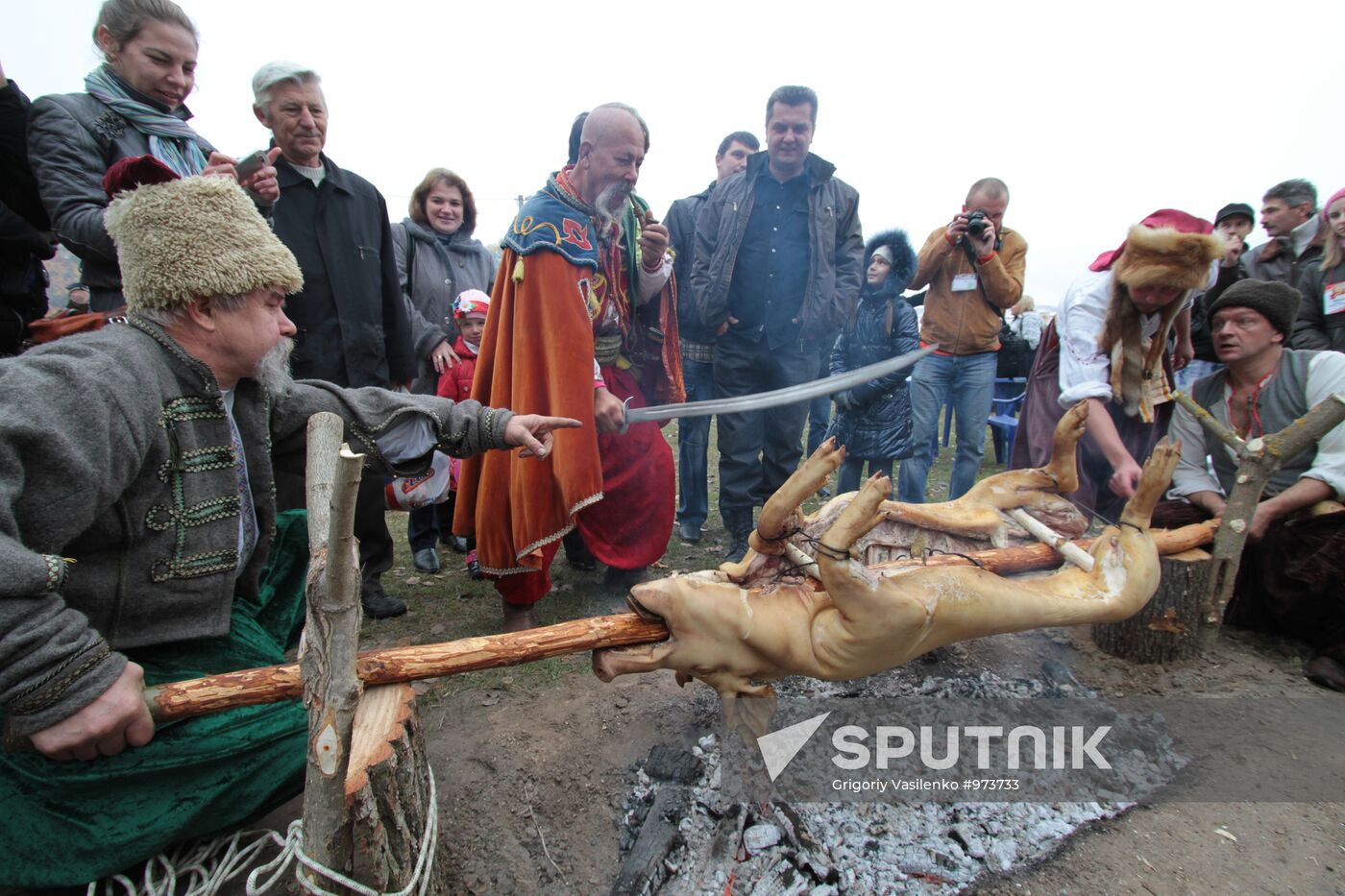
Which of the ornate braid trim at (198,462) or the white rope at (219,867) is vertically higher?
the ornate braid trim at (198,462)

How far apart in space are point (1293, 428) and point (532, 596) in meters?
3.38

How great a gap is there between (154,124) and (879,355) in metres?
4.44

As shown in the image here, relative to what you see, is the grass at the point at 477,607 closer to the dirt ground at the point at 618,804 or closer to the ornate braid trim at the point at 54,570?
the dirt ground at the point at 618,804

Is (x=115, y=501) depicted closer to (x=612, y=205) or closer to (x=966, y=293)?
(x=612, y=205)

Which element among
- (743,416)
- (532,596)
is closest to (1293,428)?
(743,416)

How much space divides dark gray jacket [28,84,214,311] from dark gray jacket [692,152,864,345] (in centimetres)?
282

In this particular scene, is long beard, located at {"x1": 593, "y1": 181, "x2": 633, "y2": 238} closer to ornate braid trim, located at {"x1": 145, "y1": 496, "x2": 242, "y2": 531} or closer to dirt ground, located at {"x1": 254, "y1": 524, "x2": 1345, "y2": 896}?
ornate braid trim, located at {"x1": 145, "y1": 496, "x2": 242, "y2": 531}

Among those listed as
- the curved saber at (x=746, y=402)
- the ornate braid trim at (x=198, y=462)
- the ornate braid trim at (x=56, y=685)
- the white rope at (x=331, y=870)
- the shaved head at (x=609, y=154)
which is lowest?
the white rope at (x=331, y=870)

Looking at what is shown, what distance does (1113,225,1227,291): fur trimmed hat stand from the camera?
2.88m

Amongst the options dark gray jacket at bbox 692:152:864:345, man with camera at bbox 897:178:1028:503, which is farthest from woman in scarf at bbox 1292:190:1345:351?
dark gray jacket at bbox 692:152:864:345

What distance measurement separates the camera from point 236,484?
5.89 feet

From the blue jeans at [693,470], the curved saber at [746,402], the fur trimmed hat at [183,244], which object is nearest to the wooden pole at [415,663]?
the fur trimmed hat at [183,244]

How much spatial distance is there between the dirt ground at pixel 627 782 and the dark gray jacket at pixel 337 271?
4.53ft

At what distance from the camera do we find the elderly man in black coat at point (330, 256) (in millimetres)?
2928
